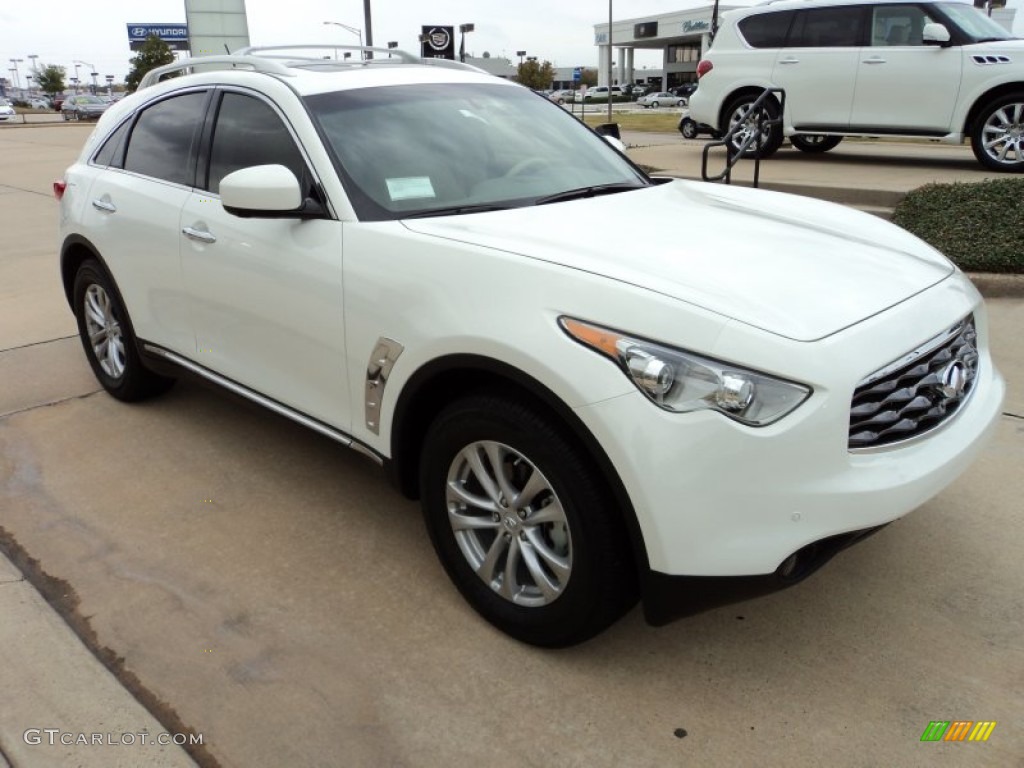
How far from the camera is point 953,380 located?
243 centimetres

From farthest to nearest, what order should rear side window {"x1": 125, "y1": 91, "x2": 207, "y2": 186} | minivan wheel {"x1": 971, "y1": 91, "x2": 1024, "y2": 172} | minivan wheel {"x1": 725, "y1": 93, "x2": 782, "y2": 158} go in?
minivan wheel {"x1": 725, "y1": 93, "x2": 782, "y2": 158}, minivan wheel {"x1": 971, "y1": 91, "x2": 1024, "y2": 172}, rear side window {"x1": 125, "y1": 91, "x2": 207, "y2": 186}

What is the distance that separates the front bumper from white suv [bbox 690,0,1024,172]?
8452 mm

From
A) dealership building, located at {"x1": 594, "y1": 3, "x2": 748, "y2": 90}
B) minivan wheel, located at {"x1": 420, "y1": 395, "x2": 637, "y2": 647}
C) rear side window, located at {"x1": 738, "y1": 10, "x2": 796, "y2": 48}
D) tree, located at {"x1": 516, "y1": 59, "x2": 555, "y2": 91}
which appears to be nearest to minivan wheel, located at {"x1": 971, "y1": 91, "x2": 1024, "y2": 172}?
rear side window, located at {"x1": 738, "y1": 10, "x2": 796, "y2": 48}

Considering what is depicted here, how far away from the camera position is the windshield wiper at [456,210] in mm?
2900

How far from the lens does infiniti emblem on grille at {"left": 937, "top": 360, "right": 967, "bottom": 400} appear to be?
7.80ft

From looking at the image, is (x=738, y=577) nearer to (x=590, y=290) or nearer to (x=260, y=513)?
(x=590, y=290)

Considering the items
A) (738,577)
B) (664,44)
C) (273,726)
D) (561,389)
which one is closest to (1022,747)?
(738,577)

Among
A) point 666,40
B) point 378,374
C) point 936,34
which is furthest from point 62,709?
point 666,40

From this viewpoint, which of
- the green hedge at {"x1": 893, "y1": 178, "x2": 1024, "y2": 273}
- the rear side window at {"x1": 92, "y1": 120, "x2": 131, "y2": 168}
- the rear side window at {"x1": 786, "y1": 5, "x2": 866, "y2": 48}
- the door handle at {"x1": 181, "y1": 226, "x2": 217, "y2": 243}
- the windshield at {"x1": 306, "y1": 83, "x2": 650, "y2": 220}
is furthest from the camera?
the rear side window at {"x1": 786, "y1": 5, "x2": 866, "y2": 48}

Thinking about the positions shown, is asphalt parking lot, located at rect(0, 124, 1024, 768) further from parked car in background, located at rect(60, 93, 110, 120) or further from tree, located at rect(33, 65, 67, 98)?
tree, located at rect(33, 65, 67, 98)

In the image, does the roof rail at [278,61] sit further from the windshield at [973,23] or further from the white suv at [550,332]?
the windshield at [973,23]

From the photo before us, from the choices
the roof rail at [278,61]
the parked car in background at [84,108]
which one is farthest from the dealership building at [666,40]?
the roof rail at [278,61]

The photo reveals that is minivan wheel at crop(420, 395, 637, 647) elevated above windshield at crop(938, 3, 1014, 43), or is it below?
below

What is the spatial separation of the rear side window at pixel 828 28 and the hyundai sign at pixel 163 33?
7389 centimetres
